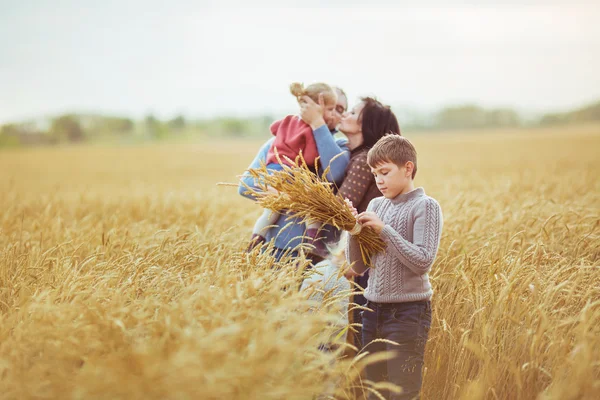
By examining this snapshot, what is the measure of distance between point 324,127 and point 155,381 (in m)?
2.13

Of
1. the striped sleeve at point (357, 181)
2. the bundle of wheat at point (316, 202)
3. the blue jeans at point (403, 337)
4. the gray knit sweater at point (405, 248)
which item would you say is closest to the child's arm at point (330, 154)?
the striped sleeve at point (357, 181)

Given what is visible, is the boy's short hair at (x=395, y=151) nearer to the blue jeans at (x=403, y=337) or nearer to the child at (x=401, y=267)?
the child at (x=401, y=267)

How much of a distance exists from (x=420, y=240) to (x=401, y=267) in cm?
20

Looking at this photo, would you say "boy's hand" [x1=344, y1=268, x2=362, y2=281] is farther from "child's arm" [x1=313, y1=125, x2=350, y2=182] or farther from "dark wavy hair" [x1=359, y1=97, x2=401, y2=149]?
"dark wavy hair" [x1=359, y1=97, x2=401, y2=149]

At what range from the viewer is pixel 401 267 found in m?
2.96

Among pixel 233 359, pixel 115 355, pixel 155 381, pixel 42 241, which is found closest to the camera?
pixel 155 381

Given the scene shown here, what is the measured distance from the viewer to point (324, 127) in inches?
142

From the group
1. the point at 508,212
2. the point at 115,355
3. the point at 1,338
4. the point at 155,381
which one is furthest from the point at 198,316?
the point at 508,212

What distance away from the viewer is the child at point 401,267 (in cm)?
282

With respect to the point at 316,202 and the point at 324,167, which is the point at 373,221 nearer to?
the point at 316,202

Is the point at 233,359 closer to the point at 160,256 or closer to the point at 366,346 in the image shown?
the point at 366,346

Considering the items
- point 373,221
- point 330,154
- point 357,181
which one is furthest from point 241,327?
point 330,154

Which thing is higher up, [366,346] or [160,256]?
[160,256]

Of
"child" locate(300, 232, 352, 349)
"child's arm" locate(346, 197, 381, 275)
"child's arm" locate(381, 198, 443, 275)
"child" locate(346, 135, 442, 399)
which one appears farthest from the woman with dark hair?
"child's arm" locate(381, 198, 443, 275)
